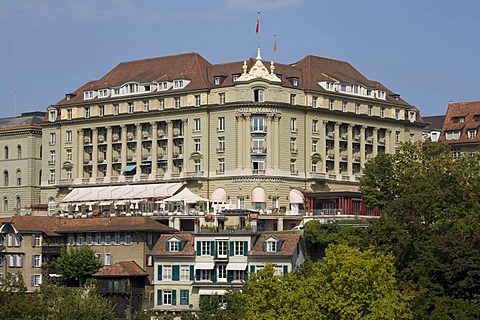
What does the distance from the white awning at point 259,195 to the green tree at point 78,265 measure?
2287 cm

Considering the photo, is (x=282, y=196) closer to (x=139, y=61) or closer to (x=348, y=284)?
(x=139, y=61)

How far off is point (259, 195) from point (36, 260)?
2795 cm

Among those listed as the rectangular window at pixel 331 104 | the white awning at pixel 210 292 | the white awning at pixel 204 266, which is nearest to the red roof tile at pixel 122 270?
the white awning at pixel 204 266

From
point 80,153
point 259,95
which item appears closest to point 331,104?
point 259,95

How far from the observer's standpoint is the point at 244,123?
166500mm

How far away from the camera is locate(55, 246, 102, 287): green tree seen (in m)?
149

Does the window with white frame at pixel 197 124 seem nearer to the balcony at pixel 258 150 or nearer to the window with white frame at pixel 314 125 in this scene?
the balcony at pixel 258 150

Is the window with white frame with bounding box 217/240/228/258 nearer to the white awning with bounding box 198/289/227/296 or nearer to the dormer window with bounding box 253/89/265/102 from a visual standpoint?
the white awning with bounding box 198/289/227/296

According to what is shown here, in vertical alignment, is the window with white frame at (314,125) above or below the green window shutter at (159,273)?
above

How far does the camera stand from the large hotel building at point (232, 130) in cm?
16588

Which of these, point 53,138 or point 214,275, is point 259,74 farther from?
point 53,138

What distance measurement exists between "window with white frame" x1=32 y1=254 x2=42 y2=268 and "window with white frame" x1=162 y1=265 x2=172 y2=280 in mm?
18275

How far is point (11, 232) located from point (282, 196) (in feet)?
108

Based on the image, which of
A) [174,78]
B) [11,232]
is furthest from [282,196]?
[11,232]
